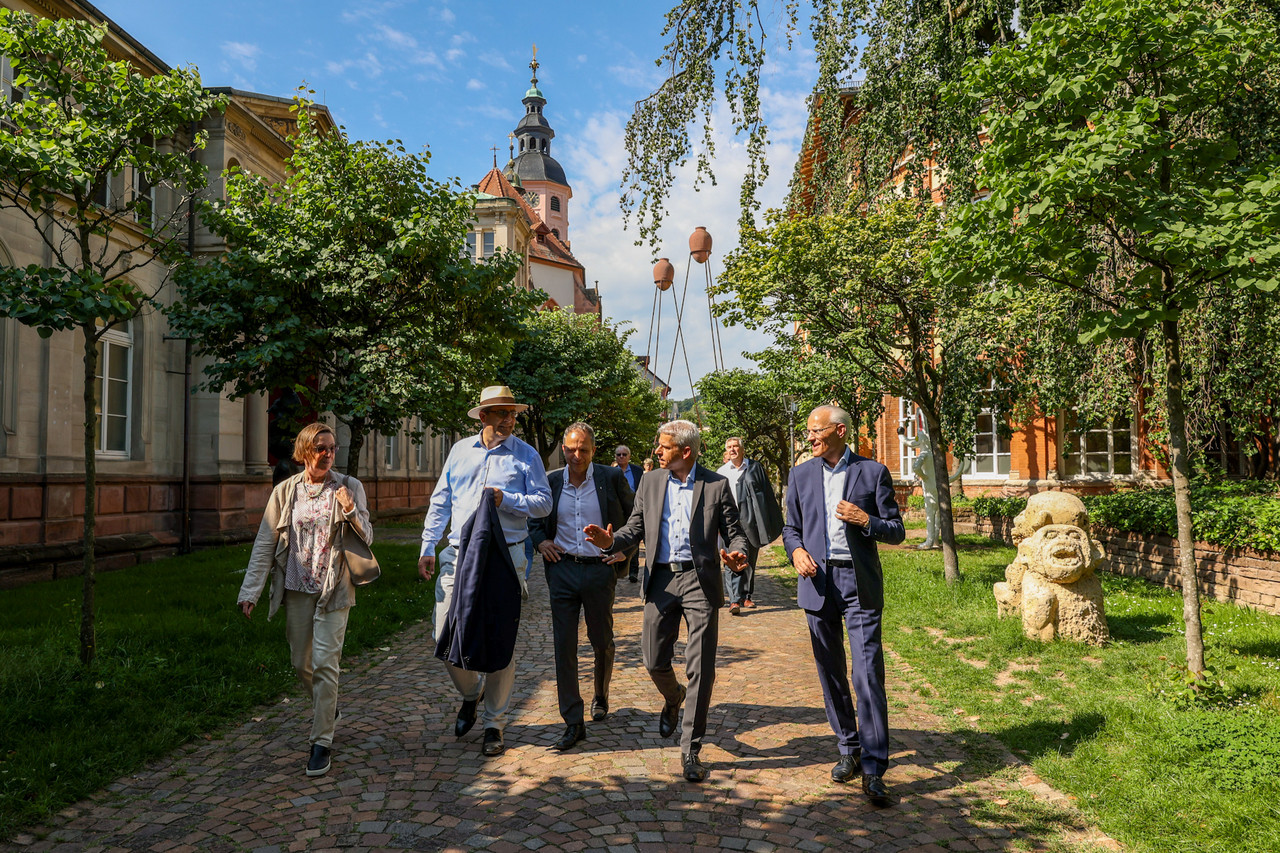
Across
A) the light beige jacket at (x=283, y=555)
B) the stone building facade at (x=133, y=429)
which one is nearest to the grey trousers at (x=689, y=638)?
the light beige jacket at (x=283, y=555)

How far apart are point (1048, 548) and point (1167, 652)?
123 centimetres

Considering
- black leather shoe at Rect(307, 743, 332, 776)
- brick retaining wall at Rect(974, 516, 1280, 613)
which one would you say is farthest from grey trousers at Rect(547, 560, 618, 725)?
brick retaining wall at Rect(974, 516, 1280, 613)

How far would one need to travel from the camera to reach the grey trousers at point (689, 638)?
4758 millimetres

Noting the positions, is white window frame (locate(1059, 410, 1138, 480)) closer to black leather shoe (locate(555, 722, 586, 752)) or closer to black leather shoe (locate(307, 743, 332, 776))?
black leather shoe (locate(555, 722, 586, 752))

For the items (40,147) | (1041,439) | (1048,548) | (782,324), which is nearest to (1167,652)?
(1048,548)

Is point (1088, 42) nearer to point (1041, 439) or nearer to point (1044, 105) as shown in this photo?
point (1044, 105)

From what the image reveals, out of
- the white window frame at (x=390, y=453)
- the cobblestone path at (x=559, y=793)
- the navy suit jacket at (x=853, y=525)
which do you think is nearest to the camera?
the cobblestone path at (x=559, y=793)

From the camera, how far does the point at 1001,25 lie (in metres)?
8.05

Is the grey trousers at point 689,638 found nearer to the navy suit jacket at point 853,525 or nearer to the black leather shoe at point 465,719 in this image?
the navy suit jacket at point 853,525

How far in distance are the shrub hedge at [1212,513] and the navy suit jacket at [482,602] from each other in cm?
815

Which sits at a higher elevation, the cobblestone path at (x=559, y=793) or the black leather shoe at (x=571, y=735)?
the black leather shoe at (x=571, y=735)

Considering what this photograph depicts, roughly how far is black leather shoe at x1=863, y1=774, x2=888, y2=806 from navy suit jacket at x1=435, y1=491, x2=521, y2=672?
2101mm

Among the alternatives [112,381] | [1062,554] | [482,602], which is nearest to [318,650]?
[482,602]

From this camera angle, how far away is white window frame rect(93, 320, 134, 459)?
1448 cm
